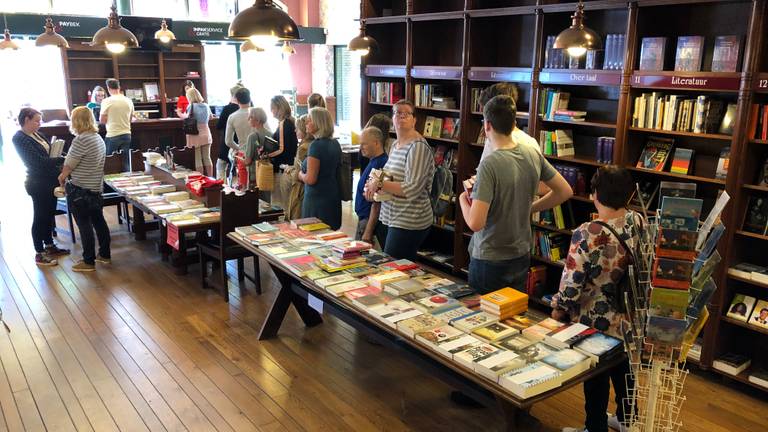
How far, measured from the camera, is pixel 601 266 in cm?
297

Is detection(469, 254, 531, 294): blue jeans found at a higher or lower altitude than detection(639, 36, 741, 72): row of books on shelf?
lower

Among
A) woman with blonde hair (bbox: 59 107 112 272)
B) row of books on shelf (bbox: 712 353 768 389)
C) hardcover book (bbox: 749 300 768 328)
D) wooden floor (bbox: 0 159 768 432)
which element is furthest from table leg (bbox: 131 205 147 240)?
hardcover book (bbox: 749 300 768 328)

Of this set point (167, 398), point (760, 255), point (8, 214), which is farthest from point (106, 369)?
point (8, 214)

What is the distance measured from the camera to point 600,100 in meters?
5.16

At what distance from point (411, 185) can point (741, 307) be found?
2408mm

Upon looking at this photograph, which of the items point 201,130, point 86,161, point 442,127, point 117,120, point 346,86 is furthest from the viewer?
point 346,86

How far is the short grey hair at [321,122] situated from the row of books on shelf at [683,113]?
2445 mm

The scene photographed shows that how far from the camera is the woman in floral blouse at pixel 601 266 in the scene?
2.94 m

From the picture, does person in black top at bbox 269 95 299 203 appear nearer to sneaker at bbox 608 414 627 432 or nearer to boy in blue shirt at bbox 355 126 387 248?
boy in blue shirt at bbox 355 126 387 248

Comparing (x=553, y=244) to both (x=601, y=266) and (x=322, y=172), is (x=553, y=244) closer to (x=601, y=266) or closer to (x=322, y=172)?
(x=322, y=172)

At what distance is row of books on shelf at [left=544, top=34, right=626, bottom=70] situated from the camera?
15.3 ft

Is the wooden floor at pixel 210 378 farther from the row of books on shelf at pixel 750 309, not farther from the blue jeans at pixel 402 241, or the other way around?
the blue jeans at pixel 402 241

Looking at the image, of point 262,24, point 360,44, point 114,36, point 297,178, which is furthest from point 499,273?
point 114,36

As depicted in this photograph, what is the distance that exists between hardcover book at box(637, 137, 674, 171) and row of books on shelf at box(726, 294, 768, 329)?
3.03ft
